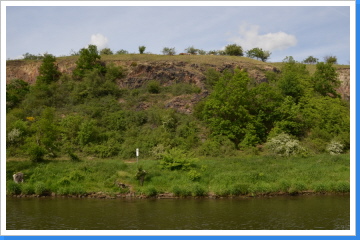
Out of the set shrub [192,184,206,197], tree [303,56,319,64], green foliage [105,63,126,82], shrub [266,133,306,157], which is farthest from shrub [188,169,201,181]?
tree [303,56,319,64]

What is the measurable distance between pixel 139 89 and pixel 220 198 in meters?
28.1

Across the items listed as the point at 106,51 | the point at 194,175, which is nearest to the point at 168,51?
the point at 106,51

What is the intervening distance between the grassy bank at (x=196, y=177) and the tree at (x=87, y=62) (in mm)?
22812

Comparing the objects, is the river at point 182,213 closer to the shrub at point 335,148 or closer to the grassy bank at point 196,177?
the grassy bank at point 196,177

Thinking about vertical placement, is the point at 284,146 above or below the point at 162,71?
below

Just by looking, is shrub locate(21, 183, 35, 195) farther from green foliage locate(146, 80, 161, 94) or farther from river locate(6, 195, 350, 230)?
green foliage locate(146, 80, 161, 94)

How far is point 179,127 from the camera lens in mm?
35562

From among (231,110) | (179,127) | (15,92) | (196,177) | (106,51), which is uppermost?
(106,51)

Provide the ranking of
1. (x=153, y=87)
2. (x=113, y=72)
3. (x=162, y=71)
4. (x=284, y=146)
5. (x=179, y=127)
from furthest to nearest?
(x=162, y=71) → (x=113, y=72) → (x=153, y=87) → (x=179, y=127) → (x=284, y=146)

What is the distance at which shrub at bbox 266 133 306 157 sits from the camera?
2862cm

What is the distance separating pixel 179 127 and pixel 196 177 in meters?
12.2

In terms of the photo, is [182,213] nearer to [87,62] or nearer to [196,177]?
[196,177]

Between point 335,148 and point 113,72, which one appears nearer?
point 335,148

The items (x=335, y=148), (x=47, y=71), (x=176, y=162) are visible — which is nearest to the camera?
(x=176, y=162)
